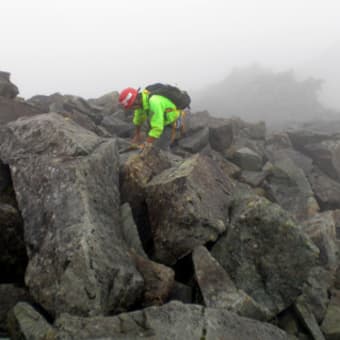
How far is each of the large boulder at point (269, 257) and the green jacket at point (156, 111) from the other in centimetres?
615

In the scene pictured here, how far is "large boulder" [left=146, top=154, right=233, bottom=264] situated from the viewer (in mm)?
9805

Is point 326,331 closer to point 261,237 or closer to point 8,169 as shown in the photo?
point 261,237

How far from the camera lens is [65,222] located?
8359mm

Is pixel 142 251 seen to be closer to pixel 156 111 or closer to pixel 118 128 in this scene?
pixel 156 111

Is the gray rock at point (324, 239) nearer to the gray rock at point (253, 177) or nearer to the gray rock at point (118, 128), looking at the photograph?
the gray rock at point (253, 177)

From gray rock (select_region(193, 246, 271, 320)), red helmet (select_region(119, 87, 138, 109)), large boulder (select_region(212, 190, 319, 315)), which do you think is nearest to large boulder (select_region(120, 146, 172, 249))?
gray rock (select_region(193, 246, 271, 320))

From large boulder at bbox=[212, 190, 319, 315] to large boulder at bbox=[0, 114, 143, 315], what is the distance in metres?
3.00

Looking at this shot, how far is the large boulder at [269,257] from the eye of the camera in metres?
9.45

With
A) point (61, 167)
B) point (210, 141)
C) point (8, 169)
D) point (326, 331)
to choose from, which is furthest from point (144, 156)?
point (210, 141)

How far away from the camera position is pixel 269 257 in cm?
959

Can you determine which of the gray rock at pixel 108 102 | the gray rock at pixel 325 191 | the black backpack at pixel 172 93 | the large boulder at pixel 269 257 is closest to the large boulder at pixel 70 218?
the large boulder at pixel 269 257

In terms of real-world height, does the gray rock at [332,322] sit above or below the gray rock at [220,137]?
below

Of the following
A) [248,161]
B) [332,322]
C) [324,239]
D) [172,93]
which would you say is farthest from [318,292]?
[172,93]

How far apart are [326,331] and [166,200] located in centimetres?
579
